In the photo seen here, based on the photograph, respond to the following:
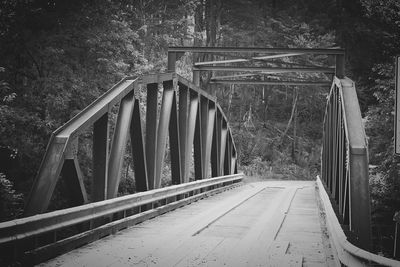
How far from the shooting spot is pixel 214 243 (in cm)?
709

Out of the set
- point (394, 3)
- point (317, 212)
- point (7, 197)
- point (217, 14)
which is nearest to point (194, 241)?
point (317, 212)

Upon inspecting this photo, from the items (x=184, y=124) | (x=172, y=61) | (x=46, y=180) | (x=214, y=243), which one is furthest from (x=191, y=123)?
(x=46, y=180)

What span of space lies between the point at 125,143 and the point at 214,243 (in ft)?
8.71

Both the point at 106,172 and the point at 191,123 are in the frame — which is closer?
the point at 106,172

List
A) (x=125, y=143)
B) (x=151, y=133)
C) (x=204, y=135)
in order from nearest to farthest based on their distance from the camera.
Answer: (x=125, y=143)
(x=151, y=133)
(x=204, y=135)

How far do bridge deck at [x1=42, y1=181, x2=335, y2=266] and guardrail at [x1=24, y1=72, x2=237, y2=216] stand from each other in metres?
0.88

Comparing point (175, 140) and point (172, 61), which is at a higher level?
point (172, 61)

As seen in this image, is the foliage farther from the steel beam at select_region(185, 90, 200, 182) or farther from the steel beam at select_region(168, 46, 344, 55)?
the steel beam at select_region(168, 46, 344, 55)

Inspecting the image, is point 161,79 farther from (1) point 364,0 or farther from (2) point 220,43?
(2) point 220,43

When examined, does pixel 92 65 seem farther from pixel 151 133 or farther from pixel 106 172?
pixel 106 172

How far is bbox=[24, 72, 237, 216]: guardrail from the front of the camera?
6.24m

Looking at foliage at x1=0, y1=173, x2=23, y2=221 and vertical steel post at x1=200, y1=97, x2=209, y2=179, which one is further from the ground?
vertical steel post at x1=200, y1=97, x2=209, y2=179

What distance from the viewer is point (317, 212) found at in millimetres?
12078

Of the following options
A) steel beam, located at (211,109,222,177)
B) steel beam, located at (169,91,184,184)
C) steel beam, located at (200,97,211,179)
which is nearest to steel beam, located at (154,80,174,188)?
steel beam, located at (169,91,184,184)
